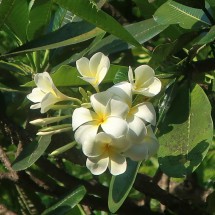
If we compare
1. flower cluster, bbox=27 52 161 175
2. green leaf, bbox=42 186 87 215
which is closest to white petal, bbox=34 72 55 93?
flower cluster, bbox=27 52 161 175

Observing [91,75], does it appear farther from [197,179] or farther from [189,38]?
[197,179]

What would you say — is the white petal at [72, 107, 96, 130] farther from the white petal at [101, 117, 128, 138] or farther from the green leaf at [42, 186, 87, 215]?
the green leaf at [42, 186, 87, 215]

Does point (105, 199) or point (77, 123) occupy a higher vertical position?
point (77, 123)

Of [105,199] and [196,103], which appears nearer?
[196,103]

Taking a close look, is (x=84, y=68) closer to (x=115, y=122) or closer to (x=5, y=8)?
(x=115, y=122)

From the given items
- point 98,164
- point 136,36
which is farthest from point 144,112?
point 136,36

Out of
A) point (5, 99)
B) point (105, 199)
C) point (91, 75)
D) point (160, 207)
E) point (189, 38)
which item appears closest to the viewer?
point (91, 75)

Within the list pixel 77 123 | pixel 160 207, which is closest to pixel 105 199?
pixel 160 207
